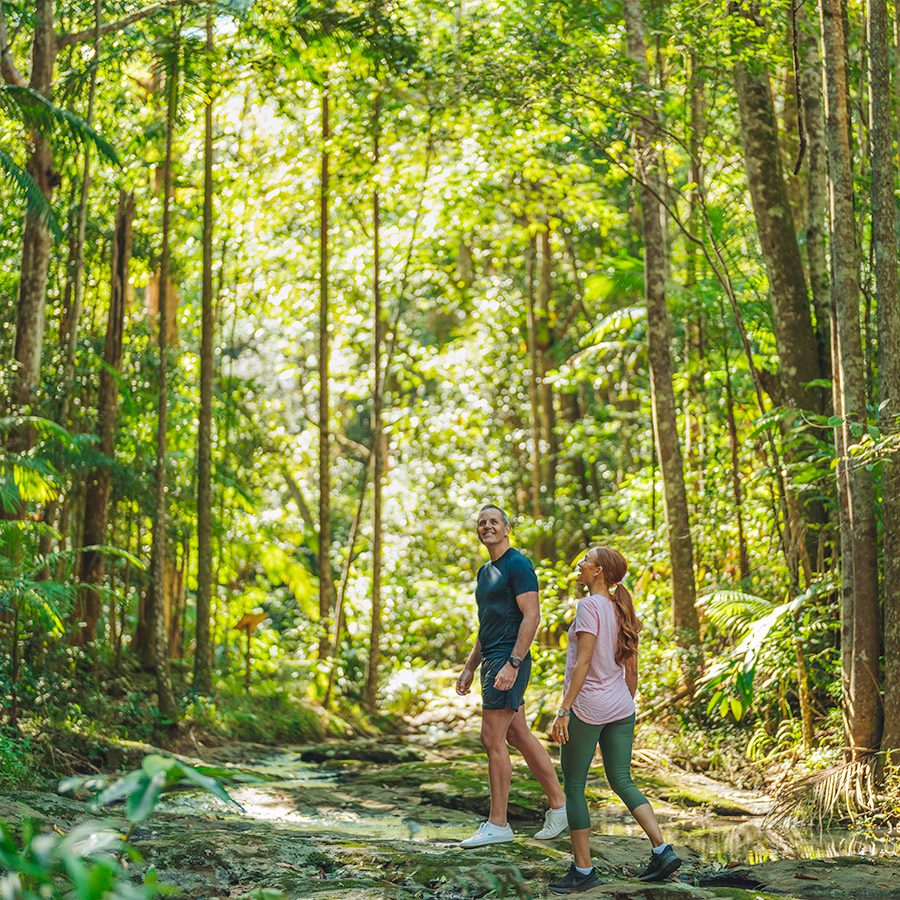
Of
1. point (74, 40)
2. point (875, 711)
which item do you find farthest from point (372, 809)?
point (74, 40)

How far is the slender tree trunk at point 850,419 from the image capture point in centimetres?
805

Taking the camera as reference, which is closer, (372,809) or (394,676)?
(372,809)

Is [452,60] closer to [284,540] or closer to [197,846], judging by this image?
[197,846]

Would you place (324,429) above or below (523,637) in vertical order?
above

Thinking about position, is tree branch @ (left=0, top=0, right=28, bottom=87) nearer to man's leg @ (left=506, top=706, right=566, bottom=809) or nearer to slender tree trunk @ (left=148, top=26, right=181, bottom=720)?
slender tree trunk @ (left=148, top=26, right=181, bottom=720)

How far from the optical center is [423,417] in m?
21.2

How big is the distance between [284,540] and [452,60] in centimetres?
1181

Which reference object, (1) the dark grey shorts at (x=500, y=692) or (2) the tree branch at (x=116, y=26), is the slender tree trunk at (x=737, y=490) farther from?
(2) the tree branch at (x=116, y=26)

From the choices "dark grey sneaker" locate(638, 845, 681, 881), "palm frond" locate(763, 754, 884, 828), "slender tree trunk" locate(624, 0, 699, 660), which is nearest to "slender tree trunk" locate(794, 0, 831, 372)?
"slender tree trunk" locate(624, 0, 699, 660)

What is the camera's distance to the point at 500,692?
6.60 meters

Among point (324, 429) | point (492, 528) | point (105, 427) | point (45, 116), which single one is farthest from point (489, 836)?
point (324, 429)

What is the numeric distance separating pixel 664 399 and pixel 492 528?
6247 mm

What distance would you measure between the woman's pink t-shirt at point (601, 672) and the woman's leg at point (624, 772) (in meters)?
0.07

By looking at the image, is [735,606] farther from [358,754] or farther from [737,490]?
[358,754]
